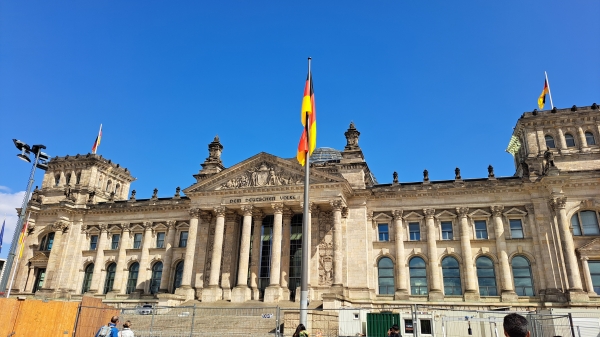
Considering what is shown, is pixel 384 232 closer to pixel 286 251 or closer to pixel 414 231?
pixel 414 231

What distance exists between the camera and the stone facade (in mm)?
38031

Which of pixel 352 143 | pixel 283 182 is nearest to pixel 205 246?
pixel 283 182

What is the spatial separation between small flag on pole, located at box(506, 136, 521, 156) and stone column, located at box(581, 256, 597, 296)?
13738 millimetres

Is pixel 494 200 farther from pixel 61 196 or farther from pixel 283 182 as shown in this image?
pixel 61 196

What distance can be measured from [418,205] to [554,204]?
1194 centimetres

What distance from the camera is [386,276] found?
4188 centimetres

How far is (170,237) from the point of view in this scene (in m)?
49.9

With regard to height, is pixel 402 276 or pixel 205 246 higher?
pixel 205 246

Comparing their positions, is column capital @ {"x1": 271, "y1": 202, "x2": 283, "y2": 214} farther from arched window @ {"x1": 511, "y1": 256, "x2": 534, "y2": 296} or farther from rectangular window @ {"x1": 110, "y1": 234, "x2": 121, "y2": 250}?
rectangular window @ {"x1": 110, "y1": 234, "x2": 121, "y2": 250}

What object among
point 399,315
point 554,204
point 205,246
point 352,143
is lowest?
point 399,315

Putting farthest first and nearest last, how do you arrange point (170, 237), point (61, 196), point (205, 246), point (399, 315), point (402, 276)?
point (61, 196) < point (170, 237) < point (205, 246) < point (402, 276) < point (399, 315)

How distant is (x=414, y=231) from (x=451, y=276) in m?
5.43

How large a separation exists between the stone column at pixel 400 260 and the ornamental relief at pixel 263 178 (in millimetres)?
10559

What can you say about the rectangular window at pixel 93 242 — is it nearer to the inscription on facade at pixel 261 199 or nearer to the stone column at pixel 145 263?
the stone column at pixel 145 263
